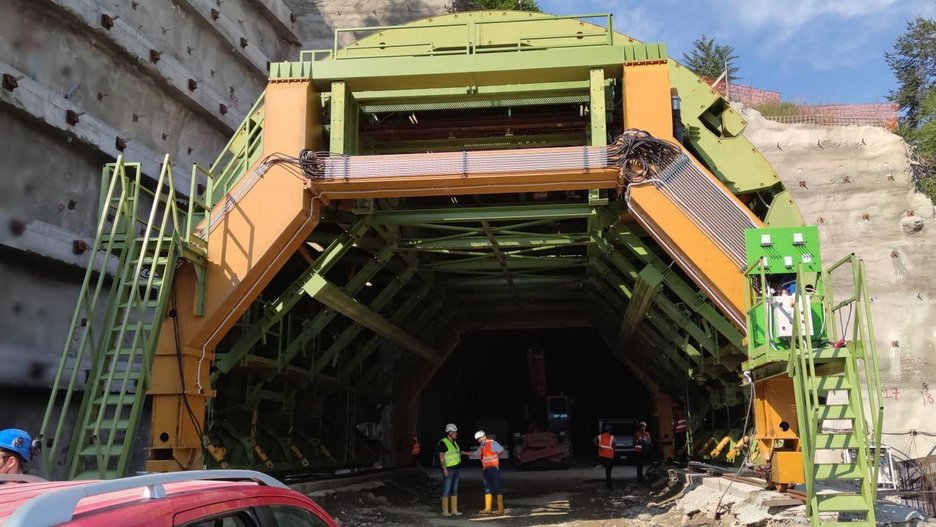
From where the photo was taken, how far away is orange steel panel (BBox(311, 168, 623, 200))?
363 inches

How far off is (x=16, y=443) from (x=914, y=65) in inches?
2032

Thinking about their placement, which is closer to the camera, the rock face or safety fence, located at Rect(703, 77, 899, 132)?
the rock face

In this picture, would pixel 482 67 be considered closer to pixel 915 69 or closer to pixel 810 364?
pixel 810 364

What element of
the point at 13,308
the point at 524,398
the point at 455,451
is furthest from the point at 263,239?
the point at 524,398

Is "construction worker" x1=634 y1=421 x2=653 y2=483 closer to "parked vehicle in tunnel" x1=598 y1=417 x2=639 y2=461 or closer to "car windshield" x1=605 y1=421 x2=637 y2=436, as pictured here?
"parked vehicle in tunnel" x1=598 y1=417 x2=639 y2=461

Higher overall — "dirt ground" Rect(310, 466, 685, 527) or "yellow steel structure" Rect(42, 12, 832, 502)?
"yellow steel structure" Rect(42, 12, 832, 502)

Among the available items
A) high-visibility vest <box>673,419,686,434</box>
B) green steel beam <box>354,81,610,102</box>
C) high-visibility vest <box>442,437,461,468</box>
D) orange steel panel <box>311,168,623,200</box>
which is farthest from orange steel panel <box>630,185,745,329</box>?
high-visibility vest <box>673,419,686,434</box>

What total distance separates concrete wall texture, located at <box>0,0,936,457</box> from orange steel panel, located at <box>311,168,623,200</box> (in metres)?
4.82

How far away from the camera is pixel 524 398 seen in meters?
29.1

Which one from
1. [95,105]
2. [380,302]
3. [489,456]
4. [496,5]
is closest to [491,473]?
[489,456]

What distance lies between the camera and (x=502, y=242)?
40.1 feet

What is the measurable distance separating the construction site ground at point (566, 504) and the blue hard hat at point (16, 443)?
6.18m

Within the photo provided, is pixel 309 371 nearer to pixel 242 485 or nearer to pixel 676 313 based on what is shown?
pixel 676 313

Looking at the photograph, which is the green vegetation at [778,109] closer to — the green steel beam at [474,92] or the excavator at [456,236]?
the excavator at [456,236]
